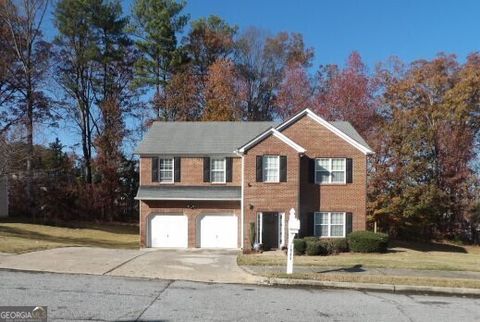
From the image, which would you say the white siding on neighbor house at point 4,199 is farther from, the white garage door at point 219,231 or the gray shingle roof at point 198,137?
the white garage door at point 219,231

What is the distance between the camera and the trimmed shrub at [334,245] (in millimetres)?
26733

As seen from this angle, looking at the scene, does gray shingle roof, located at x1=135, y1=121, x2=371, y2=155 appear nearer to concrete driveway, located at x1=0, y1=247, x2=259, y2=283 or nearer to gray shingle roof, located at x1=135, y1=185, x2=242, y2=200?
gray shingle roof, located at x1=135, y1=185, x2=242, y2=200

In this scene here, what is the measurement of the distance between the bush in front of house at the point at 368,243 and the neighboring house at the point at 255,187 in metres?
2.39

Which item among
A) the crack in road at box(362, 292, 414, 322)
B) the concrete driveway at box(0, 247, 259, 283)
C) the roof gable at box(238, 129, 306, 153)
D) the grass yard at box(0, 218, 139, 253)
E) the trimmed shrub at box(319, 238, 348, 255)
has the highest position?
the roof gable at box(238, 129, 306, 153)

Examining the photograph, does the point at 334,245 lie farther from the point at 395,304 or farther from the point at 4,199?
the point at 4,199

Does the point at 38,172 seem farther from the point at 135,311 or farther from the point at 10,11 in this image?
the point at 135,311

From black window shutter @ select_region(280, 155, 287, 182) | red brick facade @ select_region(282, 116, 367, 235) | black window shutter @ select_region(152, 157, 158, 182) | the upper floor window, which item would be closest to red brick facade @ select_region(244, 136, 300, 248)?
black window shutter @ select_region(280, 155, 287, 182)

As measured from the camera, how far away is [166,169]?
31.7 metres

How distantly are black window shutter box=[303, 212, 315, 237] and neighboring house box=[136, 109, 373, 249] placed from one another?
55 millimetres

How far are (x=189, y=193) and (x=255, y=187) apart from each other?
12.8 ft

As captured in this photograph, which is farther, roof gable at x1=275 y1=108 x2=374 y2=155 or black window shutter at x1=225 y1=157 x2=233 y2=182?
black window shutter at x1=225 y1=157 x2=233 y2=182

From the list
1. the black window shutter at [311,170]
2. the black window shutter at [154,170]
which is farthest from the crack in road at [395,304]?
the black window shutter at [154,170]

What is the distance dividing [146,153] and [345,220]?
11.9 metres

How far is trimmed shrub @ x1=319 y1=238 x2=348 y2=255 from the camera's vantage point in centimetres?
2673
